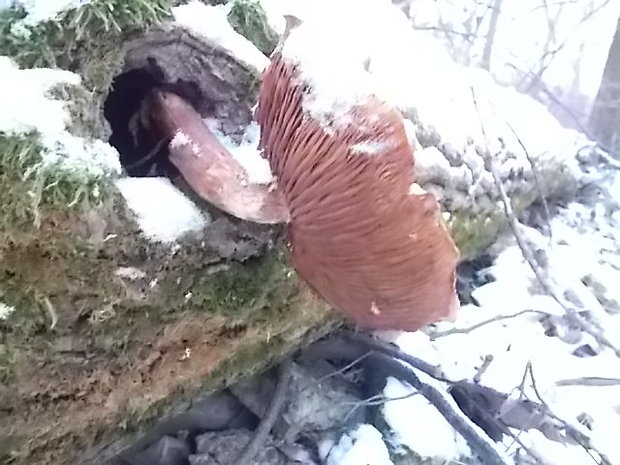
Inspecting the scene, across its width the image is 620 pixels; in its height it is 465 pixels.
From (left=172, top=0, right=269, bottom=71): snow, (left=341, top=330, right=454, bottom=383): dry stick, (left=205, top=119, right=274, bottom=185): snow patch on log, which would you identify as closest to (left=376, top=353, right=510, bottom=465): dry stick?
(left=341, top=330, right=454, bottom=383): dry stick

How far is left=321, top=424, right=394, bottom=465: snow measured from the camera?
162 centimetres

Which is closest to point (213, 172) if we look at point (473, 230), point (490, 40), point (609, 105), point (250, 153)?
point (250, 153)

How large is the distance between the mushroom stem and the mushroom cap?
3 centimetres

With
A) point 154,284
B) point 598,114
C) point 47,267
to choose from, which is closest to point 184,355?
point 154,284

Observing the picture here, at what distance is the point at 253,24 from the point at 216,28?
0.21m

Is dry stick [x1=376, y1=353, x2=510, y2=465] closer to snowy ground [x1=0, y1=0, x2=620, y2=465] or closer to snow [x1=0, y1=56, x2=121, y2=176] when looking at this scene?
snowy ground [x1=0, y1=0, x2=620, y2=465]

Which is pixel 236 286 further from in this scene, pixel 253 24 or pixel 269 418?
pixel 253 24

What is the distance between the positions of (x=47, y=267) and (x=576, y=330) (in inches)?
60.1

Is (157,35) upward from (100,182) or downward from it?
upward

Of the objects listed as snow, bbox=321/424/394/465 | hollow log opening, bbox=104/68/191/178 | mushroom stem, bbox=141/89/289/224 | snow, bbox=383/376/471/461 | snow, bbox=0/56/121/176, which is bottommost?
snow, bbox=321/424/394/465

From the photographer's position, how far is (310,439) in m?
1.70

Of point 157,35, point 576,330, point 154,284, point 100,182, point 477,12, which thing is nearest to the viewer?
point 100,182

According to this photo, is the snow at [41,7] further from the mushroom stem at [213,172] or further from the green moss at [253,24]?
the green moss at [253,24]

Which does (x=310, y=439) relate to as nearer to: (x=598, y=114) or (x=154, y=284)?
(x=154, y=284)
